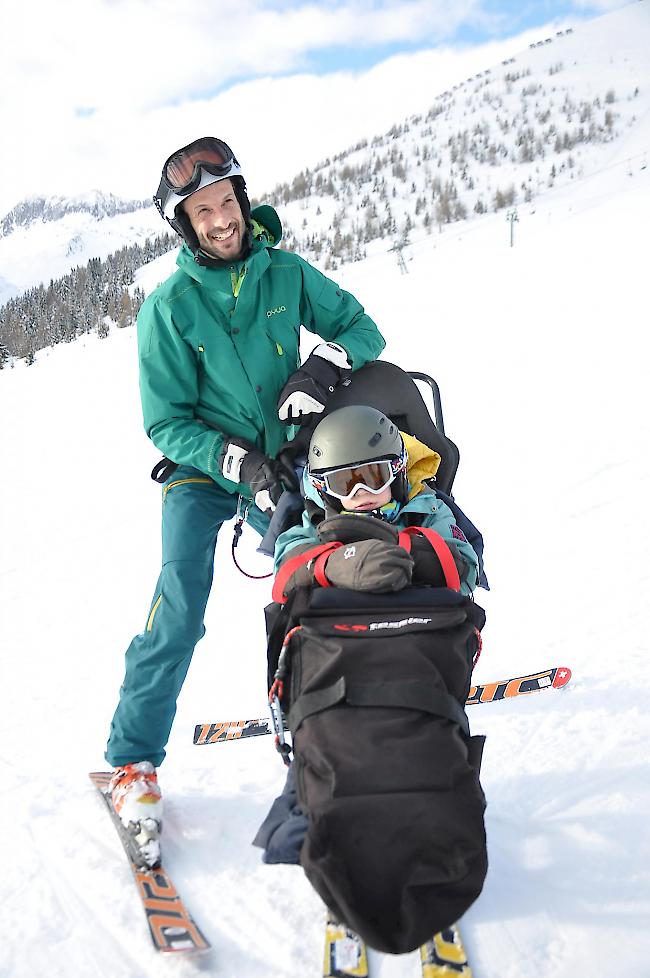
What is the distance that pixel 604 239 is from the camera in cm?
1505

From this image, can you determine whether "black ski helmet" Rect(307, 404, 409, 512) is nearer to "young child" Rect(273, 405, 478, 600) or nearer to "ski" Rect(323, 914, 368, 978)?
"young child" Rect(273, 405, 478, 600)

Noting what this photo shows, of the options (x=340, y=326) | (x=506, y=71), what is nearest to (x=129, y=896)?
(x=340, y=326)

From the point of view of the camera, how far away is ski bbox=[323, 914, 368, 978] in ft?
6.64

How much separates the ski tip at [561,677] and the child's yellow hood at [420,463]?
4.86 feet

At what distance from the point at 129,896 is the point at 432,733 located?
1562 mm

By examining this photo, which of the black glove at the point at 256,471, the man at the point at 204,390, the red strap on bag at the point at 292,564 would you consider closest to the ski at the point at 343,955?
the man at the point at 204,390

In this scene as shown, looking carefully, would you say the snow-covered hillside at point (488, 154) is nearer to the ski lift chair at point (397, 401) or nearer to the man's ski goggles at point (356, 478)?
the ski lift chair at point (397, 401)

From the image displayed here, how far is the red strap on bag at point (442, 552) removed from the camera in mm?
2127

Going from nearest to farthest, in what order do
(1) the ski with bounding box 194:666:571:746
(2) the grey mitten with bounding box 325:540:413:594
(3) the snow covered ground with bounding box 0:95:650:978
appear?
(2) the grey mitten with bounding box 325:540:413:594, (3) the snow covered ground with bounding box 0:95:650:978, (1) the ski with bounding box 194:666:571:746

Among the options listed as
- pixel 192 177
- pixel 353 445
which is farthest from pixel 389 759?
pixel 192 177

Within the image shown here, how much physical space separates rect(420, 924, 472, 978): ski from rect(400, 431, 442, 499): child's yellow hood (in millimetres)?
1601

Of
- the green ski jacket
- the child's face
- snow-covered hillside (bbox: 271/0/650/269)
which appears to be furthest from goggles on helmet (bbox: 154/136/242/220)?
snow-covered hillside (bbox: 271/0/650/269)

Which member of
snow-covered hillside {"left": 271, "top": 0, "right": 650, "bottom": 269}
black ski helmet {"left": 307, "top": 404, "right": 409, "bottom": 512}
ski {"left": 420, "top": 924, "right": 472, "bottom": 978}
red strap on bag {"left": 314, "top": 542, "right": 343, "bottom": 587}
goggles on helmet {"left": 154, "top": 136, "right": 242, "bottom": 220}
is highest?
snow-covered hillside {"left": 271, "top": 0, "right": 650, "bottom": 269}

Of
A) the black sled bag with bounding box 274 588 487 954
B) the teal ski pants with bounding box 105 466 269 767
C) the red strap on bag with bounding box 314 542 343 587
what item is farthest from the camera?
the teal ski pants with bounding box 105 466 269 767
